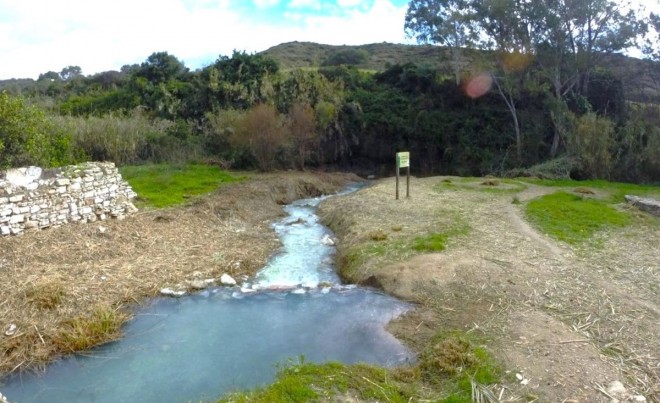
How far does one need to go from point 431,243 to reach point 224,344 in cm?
643

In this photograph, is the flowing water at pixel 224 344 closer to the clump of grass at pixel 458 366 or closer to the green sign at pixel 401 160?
the clump of grass at pixel 458 366

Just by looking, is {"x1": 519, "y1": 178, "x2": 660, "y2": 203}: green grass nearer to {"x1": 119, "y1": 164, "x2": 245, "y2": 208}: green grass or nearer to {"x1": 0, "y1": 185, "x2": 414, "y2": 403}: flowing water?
{"x1": 0, "y1": 185, "x2": 414, "y2": 403}: flowing water

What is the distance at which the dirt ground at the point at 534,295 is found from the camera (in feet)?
23.8

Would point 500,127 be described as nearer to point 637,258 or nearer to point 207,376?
point 637,258

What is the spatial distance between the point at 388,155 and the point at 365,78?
8939mm

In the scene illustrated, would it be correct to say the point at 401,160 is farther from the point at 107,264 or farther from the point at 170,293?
the point at 107,264

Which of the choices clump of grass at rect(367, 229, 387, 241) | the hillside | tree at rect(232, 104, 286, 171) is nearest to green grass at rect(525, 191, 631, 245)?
clump of grass at rect(367, 229, 387, 241)

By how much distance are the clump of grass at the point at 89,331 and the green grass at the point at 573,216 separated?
36.8 feet

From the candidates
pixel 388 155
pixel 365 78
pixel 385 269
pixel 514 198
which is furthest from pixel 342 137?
pixel 385 269

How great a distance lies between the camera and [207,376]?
7.84m

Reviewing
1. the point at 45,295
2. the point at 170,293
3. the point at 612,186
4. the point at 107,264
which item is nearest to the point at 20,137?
the point at 107,264

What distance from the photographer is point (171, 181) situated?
2358 cm

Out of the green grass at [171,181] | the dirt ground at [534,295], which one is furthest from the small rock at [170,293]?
the green grass at [171,181]

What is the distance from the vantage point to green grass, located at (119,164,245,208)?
66.5 ft
